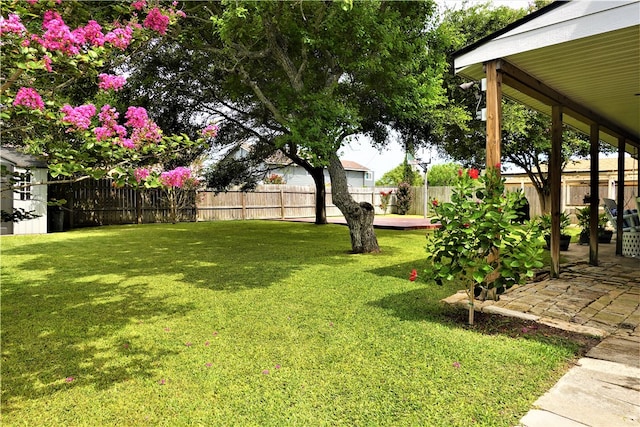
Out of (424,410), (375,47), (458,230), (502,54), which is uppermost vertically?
(375,47)

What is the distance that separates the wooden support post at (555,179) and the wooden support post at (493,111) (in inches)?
69.7

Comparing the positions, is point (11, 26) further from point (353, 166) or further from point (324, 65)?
point (353, 166)

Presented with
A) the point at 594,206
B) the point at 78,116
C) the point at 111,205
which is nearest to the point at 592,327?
the point at 594,206

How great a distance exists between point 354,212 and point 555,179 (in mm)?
3570

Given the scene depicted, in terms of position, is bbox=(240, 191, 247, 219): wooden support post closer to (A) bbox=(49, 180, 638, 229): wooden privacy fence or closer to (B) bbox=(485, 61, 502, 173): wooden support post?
(A) bbox=(49, 180, 638, 229): wooden privacy fence

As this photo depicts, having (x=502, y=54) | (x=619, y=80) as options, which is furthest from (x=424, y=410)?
(x=619, y=80)

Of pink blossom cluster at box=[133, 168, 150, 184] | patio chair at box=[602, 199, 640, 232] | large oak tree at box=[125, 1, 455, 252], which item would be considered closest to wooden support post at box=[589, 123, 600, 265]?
patio chair at box=[602, 199, 640, 232]

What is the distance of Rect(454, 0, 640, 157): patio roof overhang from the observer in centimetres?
328

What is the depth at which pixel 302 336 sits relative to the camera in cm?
326

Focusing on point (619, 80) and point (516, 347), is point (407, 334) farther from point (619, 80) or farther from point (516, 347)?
point (619, 80)

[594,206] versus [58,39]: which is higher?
[58,39]

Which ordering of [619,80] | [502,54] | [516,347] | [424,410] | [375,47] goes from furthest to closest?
[375,47] → [619,80] → [502,54] → [516,347] → [424,410]

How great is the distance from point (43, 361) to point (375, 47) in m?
6.18

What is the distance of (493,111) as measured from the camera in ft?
13.2
